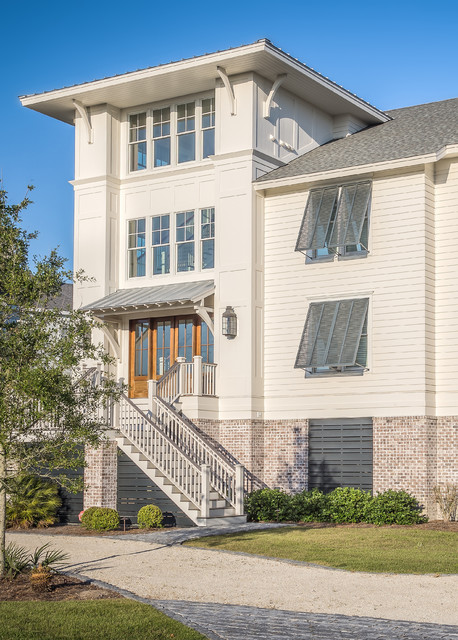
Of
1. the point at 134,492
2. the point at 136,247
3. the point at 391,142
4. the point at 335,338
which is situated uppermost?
the point at 391,142

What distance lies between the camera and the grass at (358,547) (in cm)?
1506

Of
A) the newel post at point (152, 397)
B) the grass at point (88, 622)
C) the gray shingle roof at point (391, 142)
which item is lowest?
the grass at point (88, 622)

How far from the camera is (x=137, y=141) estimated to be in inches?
1048

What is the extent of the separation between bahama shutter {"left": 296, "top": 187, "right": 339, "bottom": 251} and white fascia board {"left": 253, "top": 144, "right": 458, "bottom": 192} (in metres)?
0.44

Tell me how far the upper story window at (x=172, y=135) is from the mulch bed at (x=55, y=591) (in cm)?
1460

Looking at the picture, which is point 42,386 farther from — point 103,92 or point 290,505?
point 103,92

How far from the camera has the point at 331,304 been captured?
23172 millimetres

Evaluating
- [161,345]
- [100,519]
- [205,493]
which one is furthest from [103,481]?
[161,345]

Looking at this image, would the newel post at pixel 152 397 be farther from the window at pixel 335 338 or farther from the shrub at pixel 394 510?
the shrub at pixel 394 510

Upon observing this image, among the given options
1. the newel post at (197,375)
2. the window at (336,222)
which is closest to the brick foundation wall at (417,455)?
the window at (336,222)

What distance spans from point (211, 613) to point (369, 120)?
19.2 m

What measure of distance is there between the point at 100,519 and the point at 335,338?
6952 mm

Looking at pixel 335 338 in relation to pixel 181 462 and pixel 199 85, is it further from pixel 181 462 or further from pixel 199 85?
pixel 199 85

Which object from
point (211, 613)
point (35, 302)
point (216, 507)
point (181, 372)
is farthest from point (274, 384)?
point (211, 613)
